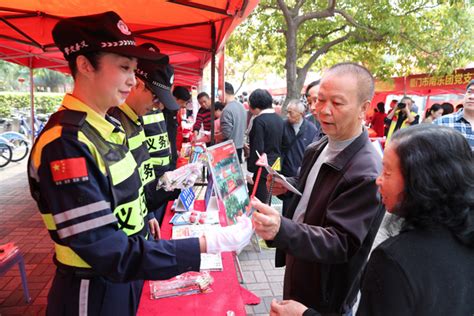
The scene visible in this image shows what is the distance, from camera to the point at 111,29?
4.19 ft

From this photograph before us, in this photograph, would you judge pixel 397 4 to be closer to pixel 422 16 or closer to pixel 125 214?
pixel 422 16

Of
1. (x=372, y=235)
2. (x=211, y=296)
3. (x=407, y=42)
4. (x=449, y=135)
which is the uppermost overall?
(x=407, y=42)

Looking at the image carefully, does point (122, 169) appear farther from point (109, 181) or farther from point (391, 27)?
point (391, 27)

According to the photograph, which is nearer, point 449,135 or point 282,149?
point 449,135

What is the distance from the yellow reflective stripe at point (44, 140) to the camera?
1.14 meters

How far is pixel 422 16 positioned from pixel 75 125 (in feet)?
32.2

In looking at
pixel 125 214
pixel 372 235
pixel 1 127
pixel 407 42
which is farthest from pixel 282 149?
pixel 1 127

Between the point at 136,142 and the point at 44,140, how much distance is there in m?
0.96

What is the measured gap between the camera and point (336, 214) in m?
1.37

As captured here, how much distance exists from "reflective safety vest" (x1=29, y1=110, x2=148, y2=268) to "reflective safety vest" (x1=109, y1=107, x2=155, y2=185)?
67 centimetres

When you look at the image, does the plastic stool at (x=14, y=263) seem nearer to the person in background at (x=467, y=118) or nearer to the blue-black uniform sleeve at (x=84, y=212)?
the blue-black uniform sleeve at (x=84, y=212)

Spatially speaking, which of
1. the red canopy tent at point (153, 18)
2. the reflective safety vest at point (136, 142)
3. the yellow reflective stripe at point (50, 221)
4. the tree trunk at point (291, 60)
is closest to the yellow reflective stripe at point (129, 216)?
the yellow reflective stripe at point (50, 221)

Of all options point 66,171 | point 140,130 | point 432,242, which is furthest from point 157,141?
point 432,242

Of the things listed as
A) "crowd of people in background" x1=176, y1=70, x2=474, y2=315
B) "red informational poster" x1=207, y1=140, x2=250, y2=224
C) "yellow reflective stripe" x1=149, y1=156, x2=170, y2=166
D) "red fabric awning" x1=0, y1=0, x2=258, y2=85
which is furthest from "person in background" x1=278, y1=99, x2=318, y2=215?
"crowd of people in background" x1=176, y1=70, x2=474, y2=315
